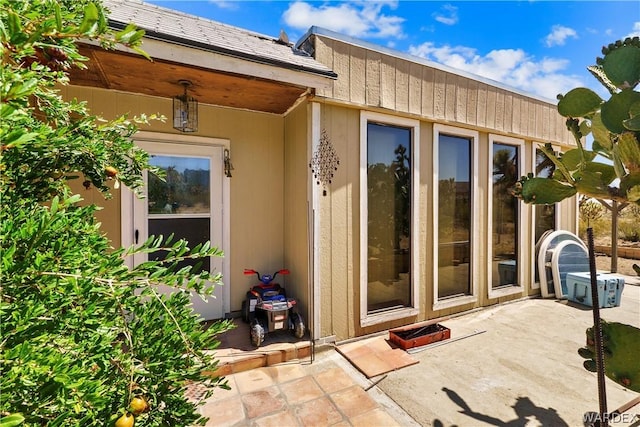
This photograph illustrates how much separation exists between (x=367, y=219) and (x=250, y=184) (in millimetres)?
1718

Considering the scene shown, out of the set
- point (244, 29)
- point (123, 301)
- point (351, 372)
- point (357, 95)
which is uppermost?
point (244, 29)

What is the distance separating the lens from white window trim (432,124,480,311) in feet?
13.2

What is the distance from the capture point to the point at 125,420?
731 millimetres

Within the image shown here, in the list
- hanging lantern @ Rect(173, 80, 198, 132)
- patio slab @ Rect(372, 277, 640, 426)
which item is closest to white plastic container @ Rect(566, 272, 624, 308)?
patio slab @ Rect(372, 277, 640, 426)

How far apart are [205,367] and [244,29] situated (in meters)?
4.30

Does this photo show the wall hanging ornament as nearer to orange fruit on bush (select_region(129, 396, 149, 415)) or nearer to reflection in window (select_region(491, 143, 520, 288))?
orange fruit on bush (select_region(129, 396, 149, 415))

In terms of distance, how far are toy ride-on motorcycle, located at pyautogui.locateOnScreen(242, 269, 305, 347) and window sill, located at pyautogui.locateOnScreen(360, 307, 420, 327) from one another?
82cm

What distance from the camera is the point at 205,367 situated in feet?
3.17

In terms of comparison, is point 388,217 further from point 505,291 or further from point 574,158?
point 505,291

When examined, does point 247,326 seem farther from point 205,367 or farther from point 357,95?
point 357,95

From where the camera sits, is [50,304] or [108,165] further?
[108,165]

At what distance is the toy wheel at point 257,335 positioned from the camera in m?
3.07

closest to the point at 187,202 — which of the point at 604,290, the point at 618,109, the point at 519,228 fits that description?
the point at 618,109

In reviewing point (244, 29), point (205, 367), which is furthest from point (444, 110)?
point (205, 367)
